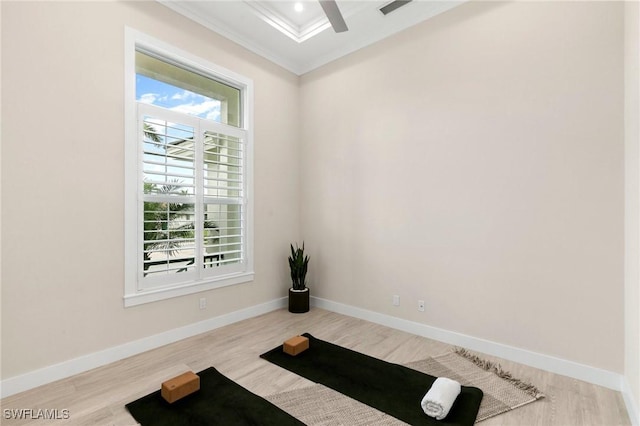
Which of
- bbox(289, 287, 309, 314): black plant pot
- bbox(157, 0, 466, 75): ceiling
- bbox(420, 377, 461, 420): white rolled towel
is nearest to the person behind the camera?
bbox(420, 377, 461, 420): white rolled towel

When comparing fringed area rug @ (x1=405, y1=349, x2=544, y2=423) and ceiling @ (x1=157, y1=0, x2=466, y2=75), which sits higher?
ceiling @ (x1=157, y1=0, x2=466, y2=75)

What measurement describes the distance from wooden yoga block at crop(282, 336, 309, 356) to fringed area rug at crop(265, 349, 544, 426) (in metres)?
0.48

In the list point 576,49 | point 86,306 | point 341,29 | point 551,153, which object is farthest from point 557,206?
point 86,306

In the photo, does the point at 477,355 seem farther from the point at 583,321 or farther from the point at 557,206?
the point at 557,206

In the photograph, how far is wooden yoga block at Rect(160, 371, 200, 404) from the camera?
2.02 meters

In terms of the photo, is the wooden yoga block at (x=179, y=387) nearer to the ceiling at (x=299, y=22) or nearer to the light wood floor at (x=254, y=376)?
the light wood floor at (x=254, y=376)

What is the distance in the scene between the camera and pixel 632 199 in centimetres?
204

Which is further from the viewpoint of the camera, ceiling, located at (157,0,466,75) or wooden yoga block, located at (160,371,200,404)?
ceiling, located at (157,0,466,75)

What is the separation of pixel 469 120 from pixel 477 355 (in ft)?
6.93

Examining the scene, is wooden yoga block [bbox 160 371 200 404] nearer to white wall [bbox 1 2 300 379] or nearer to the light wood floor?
the light wood floor

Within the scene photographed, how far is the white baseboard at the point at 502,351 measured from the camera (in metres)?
2.29

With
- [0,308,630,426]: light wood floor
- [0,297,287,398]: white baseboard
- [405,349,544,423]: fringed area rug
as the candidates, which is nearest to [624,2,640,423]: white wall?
[0,308,630,426]: light wood floor

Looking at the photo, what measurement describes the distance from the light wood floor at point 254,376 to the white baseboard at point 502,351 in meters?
0.06

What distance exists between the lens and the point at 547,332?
98.3 inches
